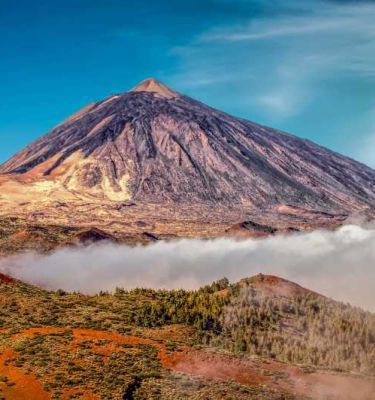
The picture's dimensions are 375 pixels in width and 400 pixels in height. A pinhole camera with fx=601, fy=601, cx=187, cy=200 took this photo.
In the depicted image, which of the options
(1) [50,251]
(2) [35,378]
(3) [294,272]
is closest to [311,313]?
(2) [35,378]

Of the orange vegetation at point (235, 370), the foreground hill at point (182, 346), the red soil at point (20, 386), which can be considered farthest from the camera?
the orange vegetation at point (235, 370)

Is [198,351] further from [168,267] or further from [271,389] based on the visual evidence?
[168,267]

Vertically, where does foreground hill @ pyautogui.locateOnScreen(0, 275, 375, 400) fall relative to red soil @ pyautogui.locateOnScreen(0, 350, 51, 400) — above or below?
above

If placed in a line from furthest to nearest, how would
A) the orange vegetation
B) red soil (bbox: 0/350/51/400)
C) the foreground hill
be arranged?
the orange vegetation, the foreground hill, red soil (bbox: 0/350/51/400)

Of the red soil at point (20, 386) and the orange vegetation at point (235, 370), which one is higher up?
the orange vegetation at point (235, 370)

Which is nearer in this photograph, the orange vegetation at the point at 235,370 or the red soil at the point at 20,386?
the red soil at the point at 20,386

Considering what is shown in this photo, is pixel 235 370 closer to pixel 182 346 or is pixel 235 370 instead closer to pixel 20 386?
pixel 182 346

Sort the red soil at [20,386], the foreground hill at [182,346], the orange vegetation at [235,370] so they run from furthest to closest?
the orange vegetation at [235,370]
the foreground hill at [182,346]
the red soil at [20,386]

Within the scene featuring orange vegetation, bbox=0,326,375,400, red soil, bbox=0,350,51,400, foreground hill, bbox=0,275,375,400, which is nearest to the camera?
red soil, bbox=0,350,51,400

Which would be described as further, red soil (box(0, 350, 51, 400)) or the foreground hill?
the foreground hill
